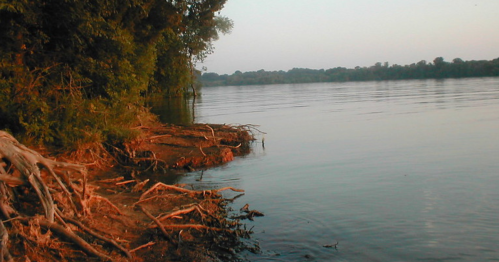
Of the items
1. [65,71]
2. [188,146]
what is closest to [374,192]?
[188,146]

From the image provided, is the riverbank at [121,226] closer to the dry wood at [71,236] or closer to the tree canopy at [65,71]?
the dry wood at [71,236]

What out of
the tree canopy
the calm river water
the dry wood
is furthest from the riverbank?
the tree canopy

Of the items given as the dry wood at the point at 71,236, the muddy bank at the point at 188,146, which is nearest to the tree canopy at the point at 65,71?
the muddy bank at the point at 188,146

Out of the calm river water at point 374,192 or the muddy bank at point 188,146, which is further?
the muddy bank at point 188,146

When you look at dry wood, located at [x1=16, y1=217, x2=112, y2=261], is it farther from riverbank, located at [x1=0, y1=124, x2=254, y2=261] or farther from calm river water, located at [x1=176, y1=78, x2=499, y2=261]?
calm river water, located at [x1=176, y1=78, x2=499, y2=261]

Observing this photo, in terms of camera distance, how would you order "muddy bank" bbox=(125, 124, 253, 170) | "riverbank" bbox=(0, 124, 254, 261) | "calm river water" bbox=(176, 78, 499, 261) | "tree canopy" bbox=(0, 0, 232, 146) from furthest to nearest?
"muddy bank" bbox=(125, 124, 253, 170) → "tree canopy" bbox=(0, 0, 232, 146) → "calm river water" bbox=(176, 78, 499, 261) → "riverbank" bbox=(0, 124, 254, 261)

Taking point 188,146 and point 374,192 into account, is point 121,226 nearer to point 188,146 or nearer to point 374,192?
point 374,192

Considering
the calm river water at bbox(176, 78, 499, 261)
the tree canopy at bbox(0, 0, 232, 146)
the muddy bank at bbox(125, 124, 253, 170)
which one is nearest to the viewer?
the calm river water at bbox(176, 78, 499, 261)

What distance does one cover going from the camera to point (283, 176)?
544 inches

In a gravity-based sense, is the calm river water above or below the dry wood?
below

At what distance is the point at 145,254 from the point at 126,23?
11.1 metres

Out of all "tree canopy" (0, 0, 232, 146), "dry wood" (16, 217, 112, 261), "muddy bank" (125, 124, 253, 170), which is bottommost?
"muddy bank" (125, 124, 253, 170)

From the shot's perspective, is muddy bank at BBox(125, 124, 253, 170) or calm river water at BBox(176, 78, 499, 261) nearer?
calm river water at BBox(176, 78, 499, 261)

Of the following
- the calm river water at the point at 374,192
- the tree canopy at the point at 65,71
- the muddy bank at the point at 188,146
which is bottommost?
the calm river water at the point at 374,192
